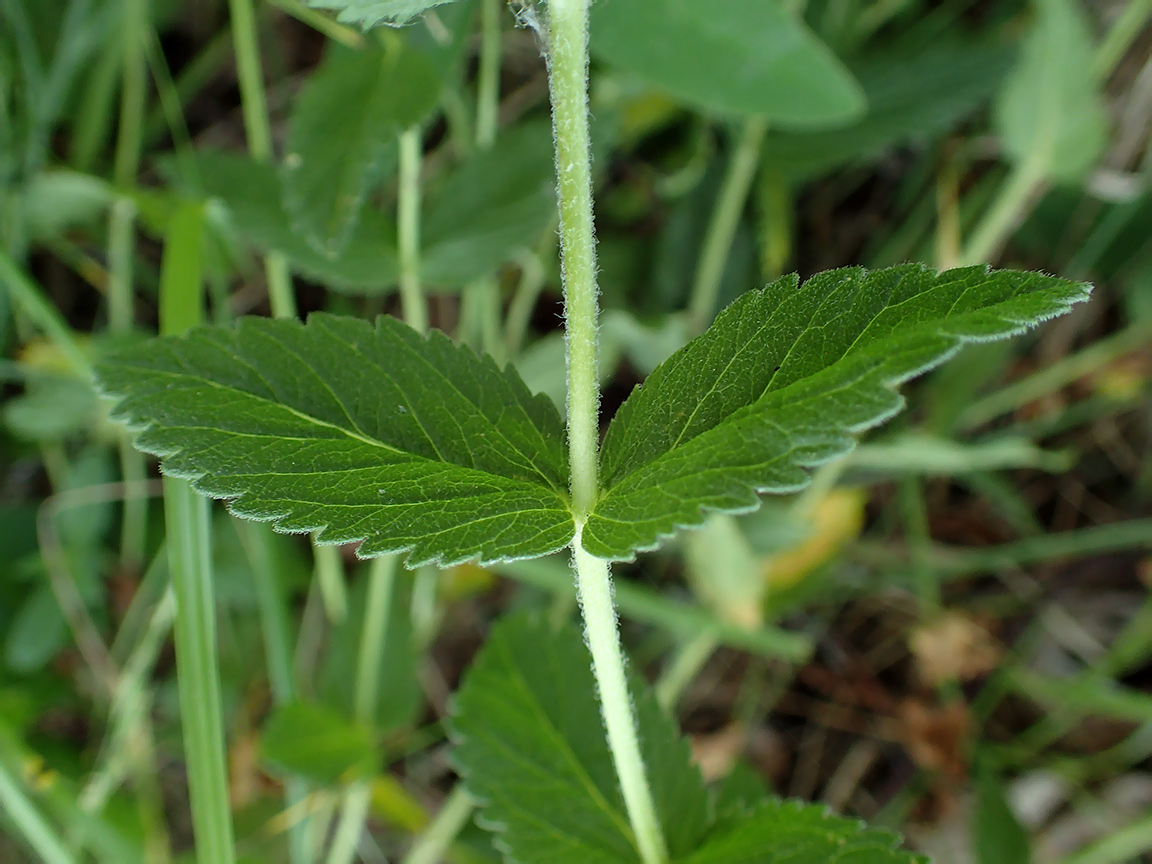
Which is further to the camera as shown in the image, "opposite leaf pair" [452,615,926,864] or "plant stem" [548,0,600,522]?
"opposite leaf pair" [452,615,926,864]

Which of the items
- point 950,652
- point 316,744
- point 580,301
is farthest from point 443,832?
point 580,301

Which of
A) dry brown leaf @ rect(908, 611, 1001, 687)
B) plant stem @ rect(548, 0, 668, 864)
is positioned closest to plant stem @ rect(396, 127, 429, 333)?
plant stem @ rect(548, 0, 668, 864)

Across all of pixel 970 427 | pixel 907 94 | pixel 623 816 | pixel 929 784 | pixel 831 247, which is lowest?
pixel 929 784

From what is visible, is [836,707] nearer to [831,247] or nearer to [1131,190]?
[831,247]

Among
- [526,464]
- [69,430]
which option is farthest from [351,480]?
[69,430]

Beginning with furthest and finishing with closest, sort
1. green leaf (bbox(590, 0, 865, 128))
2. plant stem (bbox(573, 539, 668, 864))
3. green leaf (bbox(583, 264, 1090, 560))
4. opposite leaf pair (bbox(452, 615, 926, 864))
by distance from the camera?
green leaf (bbox(590, 0, 865, 128)), opposite leaf pair (bbox(452, 615, 926, 864)), plant stem (bbox(573, 539, 668, 864)), green leaf (bbox(583, 264, 1090, 560))

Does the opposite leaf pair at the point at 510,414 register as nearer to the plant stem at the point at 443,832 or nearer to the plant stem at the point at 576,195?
the plant stem at the point at 576,195

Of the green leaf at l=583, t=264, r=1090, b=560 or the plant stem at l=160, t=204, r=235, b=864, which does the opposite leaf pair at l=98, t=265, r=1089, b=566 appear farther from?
the plant stem at l=160, t=204, r=235, b=864
